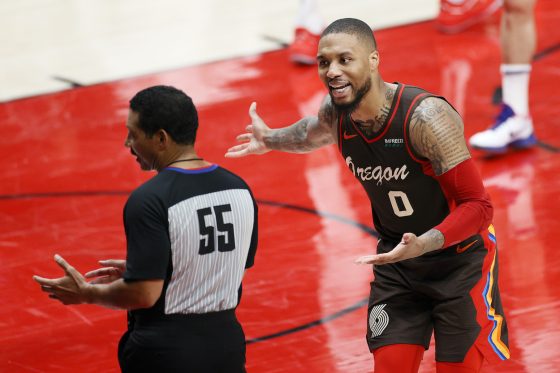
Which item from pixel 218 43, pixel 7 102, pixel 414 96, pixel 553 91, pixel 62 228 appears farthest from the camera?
A: pixel 218 43

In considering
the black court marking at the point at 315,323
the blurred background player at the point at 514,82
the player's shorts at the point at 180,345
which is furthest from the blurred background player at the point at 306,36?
Answer: the player's shorts at the point at 180,345

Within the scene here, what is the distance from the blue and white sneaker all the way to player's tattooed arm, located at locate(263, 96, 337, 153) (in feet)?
9.58

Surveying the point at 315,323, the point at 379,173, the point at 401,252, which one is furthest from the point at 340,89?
the point at 315,323

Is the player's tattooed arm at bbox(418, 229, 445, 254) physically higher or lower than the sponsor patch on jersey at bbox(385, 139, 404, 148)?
lower

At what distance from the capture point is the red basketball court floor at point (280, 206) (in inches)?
201

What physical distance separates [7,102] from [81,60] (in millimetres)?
1167

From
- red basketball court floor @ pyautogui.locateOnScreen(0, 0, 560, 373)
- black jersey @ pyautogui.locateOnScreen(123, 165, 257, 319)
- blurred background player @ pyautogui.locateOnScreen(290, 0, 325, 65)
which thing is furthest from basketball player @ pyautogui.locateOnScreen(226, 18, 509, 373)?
blurred background player @ pyautogui.locateOnScreen(290, 0, 325, 65)

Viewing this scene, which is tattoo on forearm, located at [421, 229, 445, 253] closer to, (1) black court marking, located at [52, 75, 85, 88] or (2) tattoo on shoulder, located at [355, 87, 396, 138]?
(2) tattoo on shoulder, located at [355, 87, 396, 138]

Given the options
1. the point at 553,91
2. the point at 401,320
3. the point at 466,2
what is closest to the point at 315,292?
the point at 401,320

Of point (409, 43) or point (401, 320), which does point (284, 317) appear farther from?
point (409, 43)

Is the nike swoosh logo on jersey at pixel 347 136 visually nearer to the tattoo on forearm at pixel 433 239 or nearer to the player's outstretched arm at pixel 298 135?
the player's outstretched arm at pixel 298 135

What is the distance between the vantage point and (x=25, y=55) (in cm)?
1002

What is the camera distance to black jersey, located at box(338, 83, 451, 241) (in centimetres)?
384

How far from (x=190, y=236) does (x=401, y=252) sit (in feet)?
2.44
